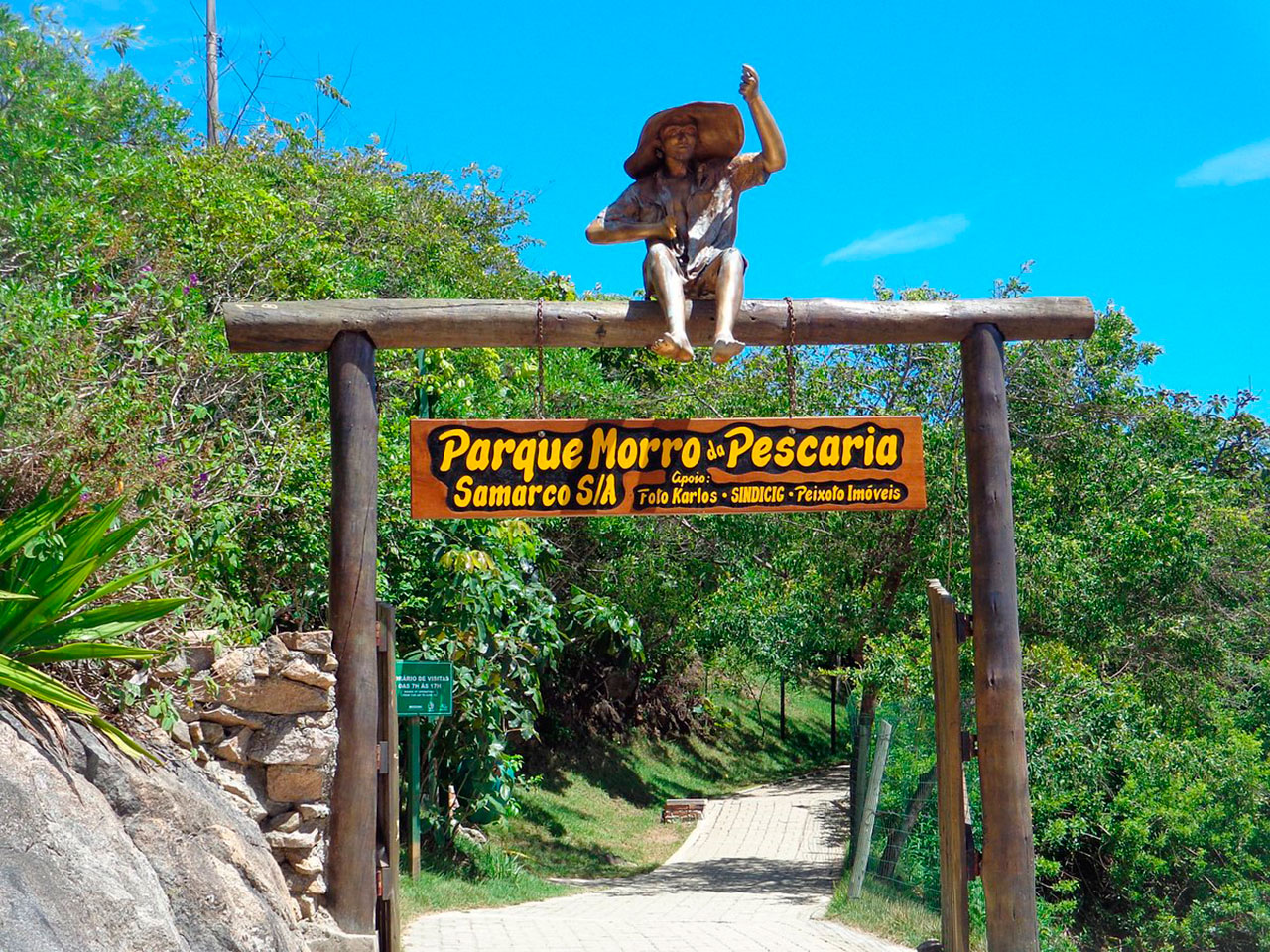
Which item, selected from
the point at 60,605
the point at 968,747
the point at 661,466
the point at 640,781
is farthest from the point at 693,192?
the point at 640,781

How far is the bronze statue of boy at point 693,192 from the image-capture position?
601 centimetres

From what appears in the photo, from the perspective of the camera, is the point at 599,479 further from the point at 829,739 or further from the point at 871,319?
the point at 829,739

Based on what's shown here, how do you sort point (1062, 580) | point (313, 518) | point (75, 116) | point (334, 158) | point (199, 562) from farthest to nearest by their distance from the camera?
point (334, 158) → point (1062, 580) → point (75, 116) → point (313, 518) → point (199, 562)

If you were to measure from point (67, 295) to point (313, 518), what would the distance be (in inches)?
94.1

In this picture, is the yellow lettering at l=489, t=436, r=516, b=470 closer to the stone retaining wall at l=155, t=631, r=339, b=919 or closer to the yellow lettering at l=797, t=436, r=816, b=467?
the stone retaining wall at l=155, t=631, r=339, b=919

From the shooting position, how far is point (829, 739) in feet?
95.7

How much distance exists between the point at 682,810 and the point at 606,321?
1407 centimetres

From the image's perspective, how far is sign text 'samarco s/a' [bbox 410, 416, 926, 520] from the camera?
5824 millimetres

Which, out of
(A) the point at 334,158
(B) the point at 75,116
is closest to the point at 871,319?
(B) the point at 75,116

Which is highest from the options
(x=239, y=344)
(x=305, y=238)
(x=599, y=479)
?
(x=305, y=238)

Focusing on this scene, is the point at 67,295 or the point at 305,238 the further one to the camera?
the point at 305,238

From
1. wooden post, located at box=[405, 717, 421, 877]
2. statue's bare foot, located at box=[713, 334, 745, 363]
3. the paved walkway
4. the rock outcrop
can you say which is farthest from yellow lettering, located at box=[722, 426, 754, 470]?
wooden post, located at box=[405, 717, 421, 877]

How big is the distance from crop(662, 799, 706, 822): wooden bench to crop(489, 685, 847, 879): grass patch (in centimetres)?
20

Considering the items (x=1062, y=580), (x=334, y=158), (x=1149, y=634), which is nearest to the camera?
(x=1062, y=580)
